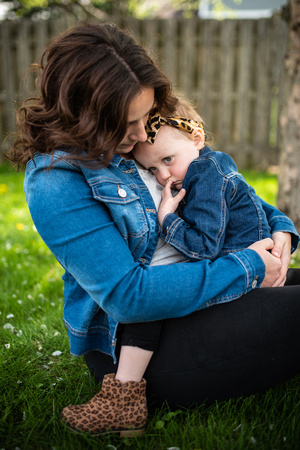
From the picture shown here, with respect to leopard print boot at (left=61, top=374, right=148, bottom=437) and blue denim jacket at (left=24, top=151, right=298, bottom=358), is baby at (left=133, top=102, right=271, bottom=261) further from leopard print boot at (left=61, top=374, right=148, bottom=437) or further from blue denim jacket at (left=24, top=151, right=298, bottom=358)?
leopard print boot at (left=61, top=374, right=148, bottom=437)

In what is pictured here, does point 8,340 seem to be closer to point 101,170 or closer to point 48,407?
point 48,407

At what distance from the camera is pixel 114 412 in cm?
157

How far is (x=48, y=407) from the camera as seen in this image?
1.85 meters

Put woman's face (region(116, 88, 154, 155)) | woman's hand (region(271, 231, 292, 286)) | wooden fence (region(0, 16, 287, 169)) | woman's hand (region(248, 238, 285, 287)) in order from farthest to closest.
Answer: wooden fence (region(0, 16, 287, 169)), woman's hand (region(271, 231, 292, 286)), woman's hand (region(248, 238, 285, 287)), woman's face (region(116, 88, 154, 155))

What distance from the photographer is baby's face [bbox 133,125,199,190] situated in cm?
190

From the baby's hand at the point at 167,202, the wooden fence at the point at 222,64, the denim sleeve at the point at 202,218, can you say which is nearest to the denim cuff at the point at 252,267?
the denim sleeve at the point at 202,218

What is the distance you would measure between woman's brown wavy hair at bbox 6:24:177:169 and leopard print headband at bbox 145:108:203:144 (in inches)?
11.0

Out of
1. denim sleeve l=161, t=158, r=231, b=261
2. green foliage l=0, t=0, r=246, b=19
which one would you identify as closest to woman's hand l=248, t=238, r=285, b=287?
denim sleeve l=161, t=158, r=231, b=261

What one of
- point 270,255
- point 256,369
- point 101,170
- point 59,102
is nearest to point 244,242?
point 270,255

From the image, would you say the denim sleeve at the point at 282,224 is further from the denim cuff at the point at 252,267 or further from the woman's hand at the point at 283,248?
the denim cuff at the point at 252,267

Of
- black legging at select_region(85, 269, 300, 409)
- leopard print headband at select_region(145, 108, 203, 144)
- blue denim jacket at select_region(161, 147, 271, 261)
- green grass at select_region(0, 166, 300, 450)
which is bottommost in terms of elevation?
green grass at select_region(0, 166, 300, 450)

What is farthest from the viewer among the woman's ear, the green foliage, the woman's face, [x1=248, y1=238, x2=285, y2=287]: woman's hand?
the green foliage

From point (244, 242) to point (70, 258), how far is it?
2.57 feet

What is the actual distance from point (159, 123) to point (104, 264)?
29.7 inches
